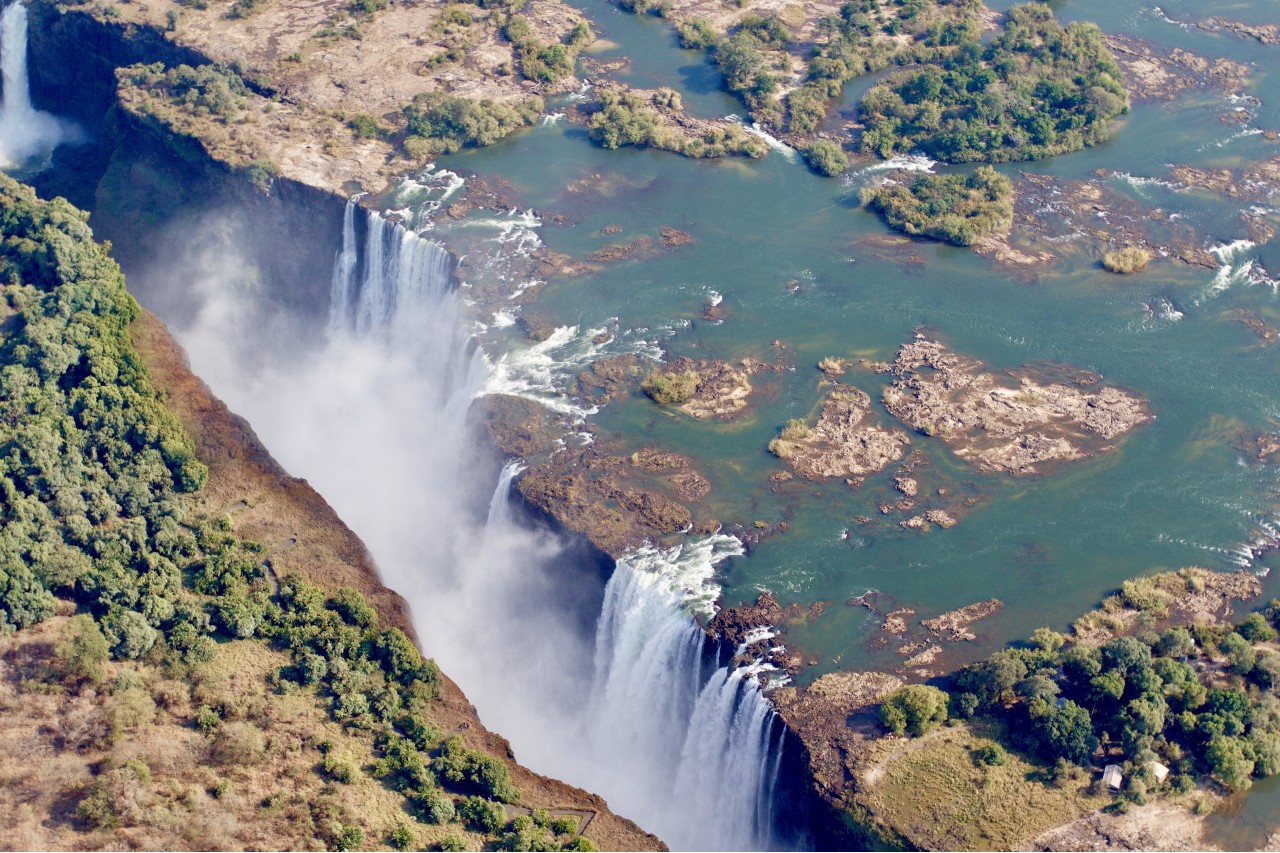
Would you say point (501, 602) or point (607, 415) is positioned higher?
point (607, 415)

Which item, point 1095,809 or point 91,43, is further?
point 91,43

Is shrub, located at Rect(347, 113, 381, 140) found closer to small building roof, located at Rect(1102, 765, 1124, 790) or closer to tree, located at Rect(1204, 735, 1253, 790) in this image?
small building roof, located at Rect(1102, 765, 1124, 790)

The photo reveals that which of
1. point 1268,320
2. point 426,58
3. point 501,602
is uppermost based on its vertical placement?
point 426,58

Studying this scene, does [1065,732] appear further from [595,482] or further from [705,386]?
[705,386]

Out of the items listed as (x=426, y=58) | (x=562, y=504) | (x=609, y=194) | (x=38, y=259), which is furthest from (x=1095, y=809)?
(x=426, y=58)

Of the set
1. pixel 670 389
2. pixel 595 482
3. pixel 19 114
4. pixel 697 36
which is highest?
pixel 697 36

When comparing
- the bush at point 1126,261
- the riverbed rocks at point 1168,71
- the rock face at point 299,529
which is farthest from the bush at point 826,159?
the rock face at point 299,529

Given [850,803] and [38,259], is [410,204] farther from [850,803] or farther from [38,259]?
[850,803]

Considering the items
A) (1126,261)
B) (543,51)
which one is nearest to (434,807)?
(1126,261)

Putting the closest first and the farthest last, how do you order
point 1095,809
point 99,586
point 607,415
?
point 1095,809 → point 99,586 → point 607,415
